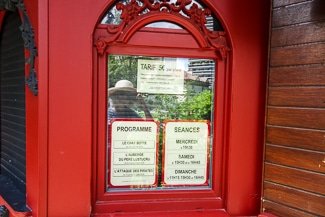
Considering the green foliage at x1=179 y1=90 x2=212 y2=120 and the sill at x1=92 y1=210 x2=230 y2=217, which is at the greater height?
the green foliage at x1=179 y1=90 x2=212 y2=120

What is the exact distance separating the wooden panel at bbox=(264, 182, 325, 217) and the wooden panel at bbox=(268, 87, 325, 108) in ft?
2.09

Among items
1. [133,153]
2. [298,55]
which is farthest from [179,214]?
[298,55]

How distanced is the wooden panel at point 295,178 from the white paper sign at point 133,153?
3.04 feet

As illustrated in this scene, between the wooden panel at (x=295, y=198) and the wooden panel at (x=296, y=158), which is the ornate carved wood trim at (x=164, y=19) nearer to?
the wooden panel at (x=296, y=158)

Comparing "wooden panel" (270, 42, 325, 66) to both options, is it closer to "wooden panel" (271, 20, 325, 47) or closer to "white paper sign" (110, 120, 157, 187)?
"wooden panel" (271, 20, 325, 47)

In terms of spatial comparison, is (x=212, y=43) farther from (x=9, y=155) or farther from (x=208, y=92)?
(x=9, y=155)

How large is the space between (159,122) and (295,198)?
46.2 inches

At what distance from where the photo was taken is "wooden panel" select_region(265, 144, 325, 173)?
2.11 metres

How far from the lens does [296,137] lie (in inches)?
87.4

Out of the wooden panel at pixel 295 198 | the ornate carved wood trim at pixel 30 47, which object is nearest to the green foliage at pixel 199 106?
the wooden panel at pixel 295 198

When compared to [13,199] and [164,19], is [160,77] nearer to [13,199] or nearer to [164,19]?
[164,19]

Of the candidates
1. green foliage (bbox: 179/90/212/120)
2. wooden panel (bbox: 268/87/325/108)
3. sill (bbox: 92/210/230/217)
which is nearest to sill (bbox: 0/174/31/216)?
sill (bbox: 92/210/230/217)

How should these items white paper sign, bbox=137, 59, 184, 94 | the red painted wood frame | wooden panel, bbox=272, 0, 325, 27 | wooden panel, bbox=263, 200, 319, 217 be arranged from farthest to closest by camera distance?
white paper sign, bbox=137, 59, 184, 94 → the red painted wood frame → wooden panel, bbox=263, 200, 319, 217 → wooden panel, bbox=272, 0, 325, 27

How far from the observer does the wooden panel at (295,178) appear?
211 cm
